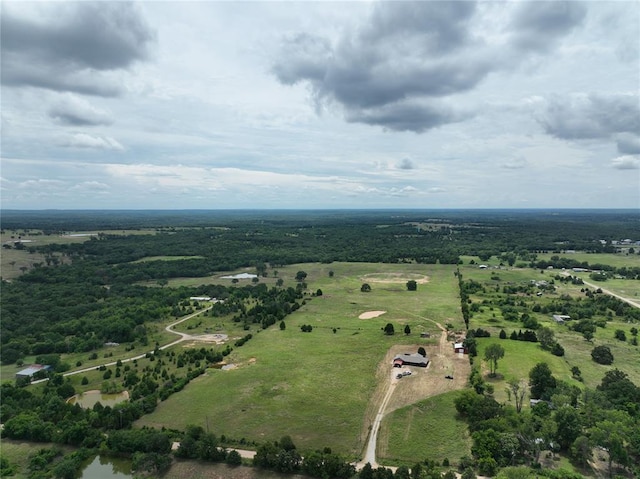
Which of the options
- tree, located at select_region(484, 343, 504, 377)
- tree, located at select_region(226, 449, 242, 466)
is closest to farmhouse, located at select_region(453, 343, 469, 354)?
tree, located at select_region(484, 343, 504, 377)

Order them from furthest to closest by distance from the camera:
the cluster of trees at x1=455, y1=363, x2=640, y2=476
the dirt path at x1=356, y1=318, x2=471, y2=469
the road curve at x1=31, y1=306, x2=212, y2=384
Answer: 1. the road curve at x1=31, y1=306, x2=212, y2=384
2. the dirt path at x1=356, y1=318, x2=471, y2=469
3. the cluster of trees at x1=455, y1=363, x2=640, y2=476

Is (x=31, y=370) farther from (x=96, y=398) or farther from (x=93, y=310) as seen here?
(x=93, y=310)

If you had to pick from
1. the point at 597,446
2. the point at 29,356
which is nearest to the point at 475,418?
the point at 597,446

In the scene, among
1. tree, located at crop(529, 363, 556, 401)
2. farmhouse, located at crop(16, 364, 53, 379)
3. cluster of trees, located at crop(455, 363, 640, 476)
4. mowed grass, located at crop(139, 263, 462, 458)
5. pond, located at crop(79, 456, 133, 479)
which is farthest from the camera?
farmhouse, located at crop(16, 364, 53, 379)

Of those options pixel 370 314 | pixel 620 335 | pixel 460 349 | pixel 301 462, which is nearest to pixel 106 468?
pixel 301 462

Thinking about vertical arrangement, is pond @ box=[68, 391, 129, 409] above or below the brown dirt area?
below

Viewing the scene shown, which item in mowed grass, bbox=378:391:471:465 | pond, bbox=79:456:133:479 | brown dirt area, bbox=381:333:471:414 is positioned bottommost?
pond, bbox=79:456:133:479

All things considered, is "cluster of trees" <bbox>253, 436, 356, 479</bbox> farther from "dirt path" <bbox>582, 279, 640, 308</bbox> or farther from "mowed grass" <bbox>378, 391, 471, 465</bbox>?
"dirt path" <bbox>582, 279, 640, 308</bbox>
